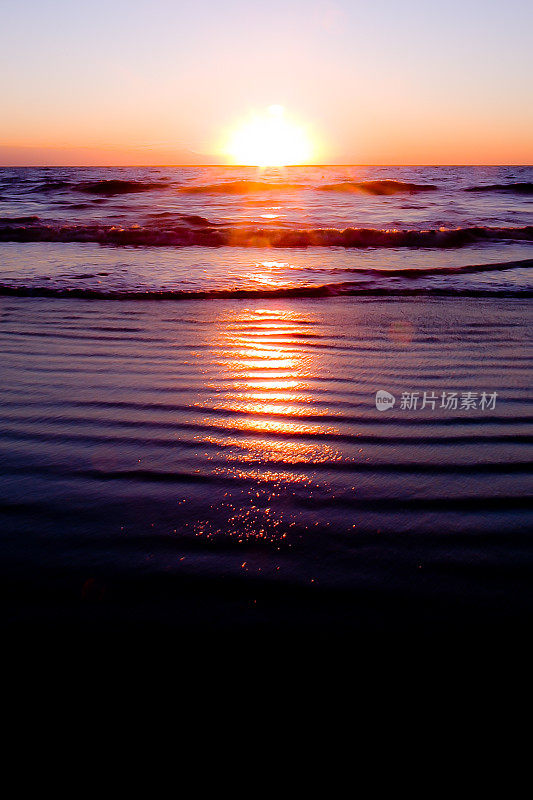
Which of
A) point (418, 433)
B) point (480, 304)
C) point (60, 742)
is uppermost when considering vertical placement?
point (480, 304)

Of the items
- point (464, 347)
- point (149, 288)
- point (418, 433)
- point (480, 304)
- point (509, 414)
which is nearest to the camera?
point (418, 433)

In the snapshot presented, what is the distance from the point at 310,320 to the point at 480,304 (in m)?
1.79

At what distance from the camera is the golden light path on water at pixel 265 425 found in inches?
75.5

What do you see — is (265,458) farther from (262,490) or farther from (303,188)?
(303,188)

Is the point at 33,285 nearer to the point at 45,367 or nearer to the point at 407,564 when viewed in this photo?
the point at 45,367

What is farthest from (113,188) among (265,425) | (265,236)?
(265,425)

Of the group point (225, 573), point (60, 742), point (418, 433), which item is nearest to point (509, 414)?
point (418, 433)

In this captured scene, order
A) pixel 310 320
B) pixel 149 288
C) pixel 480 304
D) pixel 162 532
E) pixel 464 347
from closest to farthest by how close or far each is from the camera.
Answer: pixel 162 532, pixel 464 347, pixel 310 320, pixel 480 304, pixel 149 288

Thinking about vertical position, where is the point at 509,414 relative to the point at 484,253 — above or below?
below

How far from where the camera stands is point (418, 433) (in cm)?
252

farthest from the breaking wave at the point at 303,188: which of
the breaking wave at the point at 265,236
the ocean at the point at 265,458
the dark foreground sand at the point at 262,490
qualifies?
the dark foreground sand at the point at 262,490

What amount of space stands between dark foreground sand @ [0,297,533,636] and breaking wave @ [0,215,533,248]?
6.99 meters

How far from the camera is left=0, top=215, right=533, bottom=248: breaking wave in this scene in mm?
10398

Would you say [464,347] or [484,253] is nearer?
[464,347]
